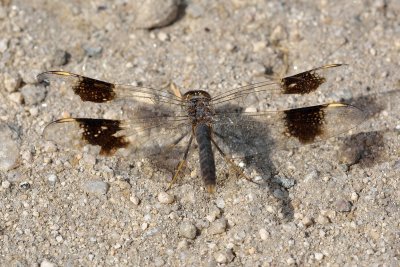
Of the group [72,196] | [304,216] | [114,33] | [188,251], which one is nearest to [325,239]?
[304,216]

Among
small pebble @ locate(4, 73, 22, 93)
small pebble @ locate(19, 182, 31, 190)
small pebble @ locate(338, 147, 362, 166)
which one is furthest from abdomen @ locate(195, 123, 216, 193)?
A: small pebble @ locate(4, 73, 22, 93)

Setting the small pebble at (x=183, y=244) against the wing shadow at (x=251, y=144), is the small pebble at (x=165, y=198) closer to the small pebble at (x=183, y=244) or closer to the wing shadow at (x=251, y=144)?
the small pebble at (x=183, y=244)

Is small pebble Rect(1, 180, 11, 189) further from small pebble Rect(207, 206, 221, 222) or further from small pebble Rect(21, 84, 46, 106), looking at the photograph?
small pebble Rect(207, 206, 221, 222)

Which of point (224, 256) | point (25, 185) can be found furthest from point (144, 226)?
point (25, 185)

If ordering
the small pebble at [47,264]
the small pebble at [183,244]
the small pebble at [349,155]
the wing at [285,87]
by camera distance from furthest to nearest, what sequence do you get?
the wing at [285,87], the small pebble at [349,155], the small pebble at [183,244], the small pebble at [47,264]

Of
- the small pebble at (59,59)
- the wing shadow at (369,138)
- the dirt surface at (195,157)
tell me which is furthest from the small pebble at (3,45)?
the wing shadow at (369,138)

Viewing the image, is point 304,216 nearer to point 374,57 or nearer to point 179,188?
point 179,188
